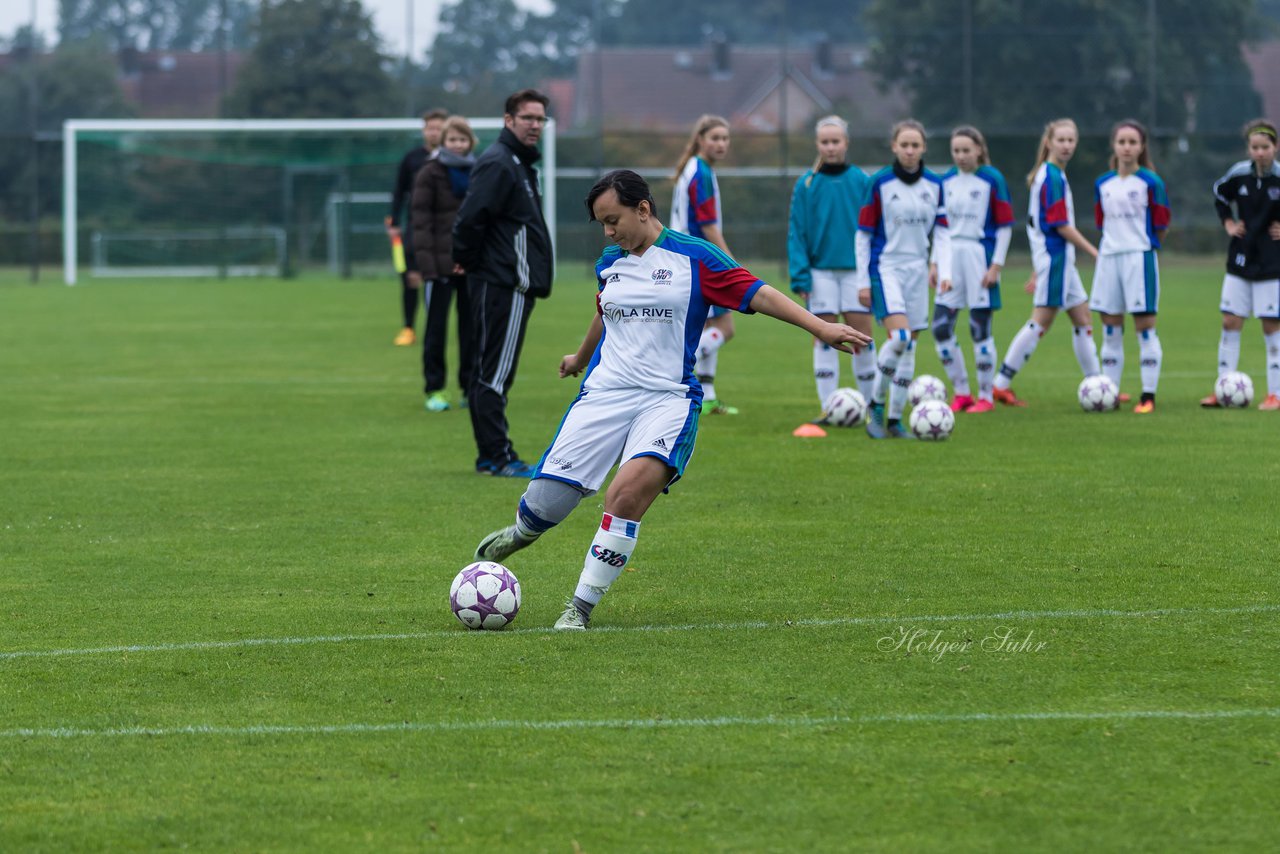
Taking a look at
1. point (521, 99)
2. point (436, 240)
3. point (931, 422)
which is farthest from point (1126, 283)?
point (521, 99)

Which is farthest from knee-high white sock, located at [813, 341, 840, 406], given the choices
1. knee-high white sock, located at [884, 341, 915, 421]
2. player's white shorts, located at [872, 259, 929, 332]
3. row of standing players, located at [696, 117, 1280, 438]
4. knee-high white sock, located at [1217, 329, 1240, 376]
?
knee-high white sock, located at [1217, 329, 1240, 376]

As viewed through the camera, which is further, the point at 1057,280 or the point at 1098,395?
the point at 1057,280

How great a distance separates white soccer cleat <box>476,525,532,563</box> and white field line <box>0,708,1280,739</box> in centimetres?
167

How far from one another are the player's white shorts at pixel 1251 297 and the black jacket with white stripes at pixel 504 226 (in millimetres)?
5654

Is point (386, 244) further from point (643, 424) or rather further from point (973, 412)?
point (643, 424)

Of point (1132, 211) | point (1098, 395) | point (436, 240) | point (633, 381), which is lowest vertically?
point (1098, 395)

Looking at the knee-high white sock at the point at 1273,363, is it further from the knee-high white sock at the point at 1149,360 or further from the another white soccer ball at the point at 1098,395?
the another white soccer ball at the point at 1098,395

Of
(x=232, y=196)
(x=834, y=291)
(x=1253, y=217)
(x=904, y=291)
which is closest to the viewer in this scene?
(x=904, y=291)

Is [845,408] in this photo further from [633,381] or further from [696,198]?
[633,381]

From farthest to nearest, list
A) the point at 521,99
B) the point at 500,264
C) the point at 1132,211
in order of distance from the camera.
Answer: the point at 1132,211 < the point at 500,264 < the point at 521,99

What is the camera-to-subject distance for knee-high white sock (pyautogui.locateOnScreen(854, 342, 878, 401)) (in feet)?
40.0

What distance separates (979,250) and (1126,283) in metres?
1.12

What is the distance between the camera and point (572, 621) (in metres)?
6.12

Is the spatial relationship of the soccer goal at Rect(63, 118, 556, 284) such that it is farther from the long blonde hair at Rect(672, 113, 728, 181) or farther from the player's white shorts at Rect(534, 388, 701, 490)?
the player's white shorts at Rect(534, 388, 701, 490)
